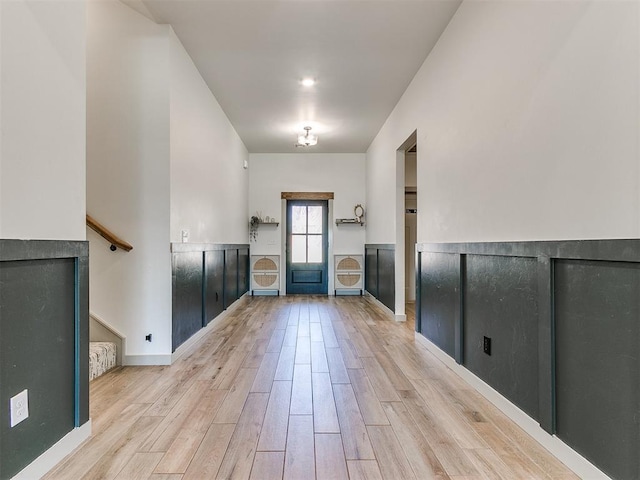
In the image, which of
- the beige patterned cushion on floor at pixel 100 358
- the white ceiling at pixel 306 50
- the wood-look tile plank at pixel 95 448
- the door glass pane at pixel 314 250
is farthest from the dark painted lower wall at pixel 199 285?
the door glass pane at pixel 314 250

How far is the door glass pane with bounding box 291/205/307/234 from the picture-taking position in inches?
300

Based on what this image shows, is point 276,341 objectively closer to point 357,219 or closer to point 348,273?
point 348,273

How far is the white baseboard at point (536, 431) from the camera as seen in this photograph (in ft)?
4.95

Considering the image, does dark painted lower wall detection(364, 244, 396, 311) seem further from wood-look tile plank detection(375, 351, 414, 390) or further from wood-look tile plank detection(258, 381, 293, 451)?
wood-look tile plank detection(258, 381, 293, 451)

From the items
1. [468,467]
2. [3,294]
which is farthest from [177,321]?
[468,467]

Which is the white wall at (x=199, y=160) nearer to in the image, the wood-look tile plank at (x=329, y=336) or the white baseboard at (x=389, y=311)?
the wood-look tile plank at (x=329, y=336)

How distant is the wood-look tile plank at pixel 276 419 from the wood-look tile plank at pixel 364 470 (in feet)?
1.15

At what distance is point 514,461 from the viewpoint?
1646 mm

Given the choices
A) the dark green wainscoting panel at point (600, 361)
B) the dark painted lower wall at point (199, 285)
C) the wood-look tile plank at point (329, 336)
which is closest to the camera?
the dark green wainscoting panel at point (600, 361)

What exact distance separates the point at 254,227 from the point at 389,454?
19.7ft

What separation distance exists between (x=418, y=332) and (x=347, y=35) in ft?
9.56

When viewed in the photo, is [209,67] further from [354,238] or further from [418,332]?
[354,238]

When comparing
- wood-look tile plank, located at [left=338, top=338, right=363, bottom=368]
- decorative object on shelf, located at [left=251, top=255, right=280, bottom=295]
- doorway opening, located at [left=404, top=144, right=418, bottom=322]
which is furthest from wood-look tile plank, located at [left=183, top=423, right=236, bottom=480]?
decorative object on shelf, located at [left=251, top=255, right=280, bottom=295]

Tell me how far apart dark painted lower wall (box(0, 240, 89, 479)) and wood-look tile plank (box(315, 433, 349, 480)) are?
1171mm
